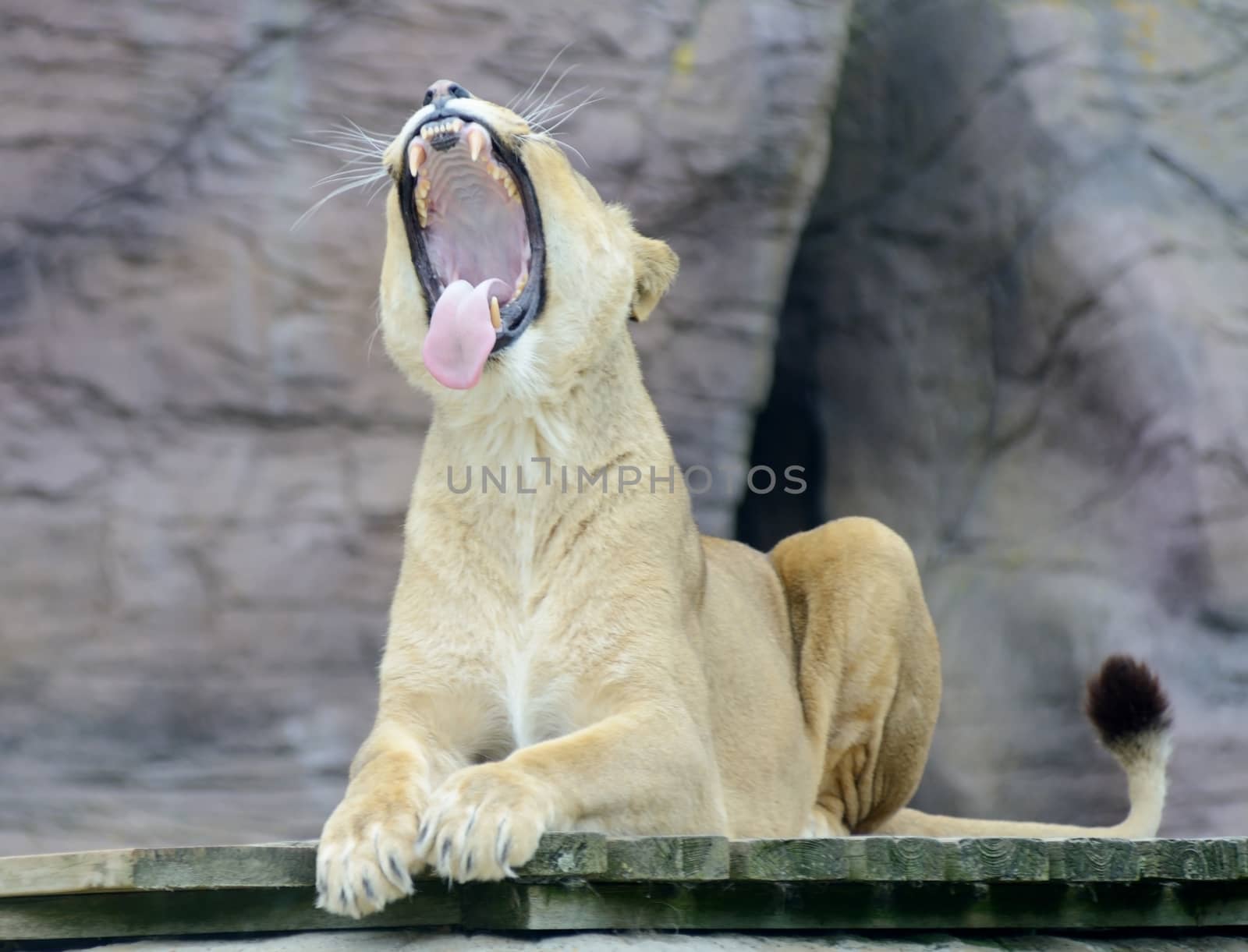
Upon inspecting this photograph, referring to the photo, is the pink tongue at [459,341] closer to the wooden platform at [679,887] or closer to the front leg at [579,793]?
the front leg at [579,793]

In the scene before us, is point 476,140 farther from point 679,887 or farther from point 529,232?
point 679,887

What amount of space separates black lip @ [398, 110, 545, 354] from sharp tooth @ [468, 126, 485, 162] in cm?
2

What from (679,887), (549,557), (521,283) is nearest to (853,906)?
(679,887)

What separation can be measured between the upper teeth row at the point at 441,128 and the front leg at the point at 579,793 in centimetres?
121

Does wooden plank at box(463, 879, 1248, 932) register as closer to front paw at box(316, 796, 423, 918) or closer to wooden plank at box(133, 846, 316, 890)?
front paw at box(316, 796, 423, 918)

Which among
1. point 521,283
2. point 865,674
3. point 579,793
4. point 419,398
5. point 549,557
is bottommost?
point 865,674

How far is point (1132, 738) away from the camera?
406 centimetres

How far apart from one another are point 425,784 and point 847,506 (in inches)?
164

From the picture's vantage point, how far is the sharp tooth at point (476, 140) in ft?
10.9

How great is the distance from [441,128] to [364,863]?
1.57m

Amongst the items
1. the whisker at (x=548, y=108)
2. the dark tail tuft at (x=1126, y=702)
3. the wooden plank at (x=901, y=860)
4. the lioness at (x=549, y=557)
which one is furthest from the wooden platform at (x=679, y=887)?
the whisker at (x=548, y=108)

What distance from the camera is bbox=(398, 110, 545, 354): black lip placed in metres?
3.33

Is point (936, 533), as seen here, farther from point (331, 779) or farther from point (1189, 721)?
point (331, 779)

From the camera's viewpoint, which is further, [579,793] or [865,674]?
[865,674]
